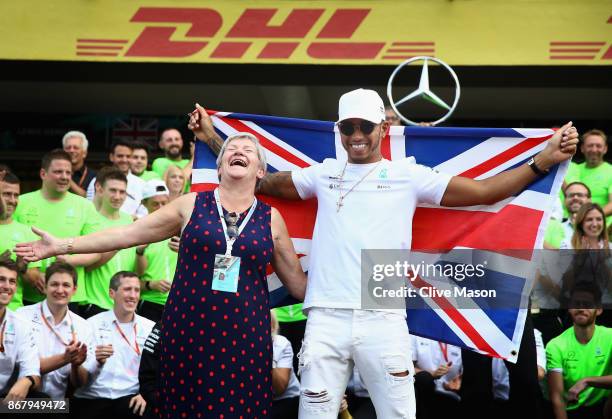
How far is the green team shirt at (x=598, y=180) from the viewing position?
34.4 ft

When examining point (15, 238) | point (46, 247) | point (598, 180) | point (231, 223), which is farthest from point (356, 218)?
point (598, 180)

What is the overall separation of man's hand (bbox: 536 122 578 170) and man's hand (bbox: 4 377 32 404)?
397 centimetres

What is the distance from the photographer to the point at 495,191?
18.7 ft

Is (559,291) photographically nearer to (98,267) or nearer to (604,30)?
(98,267)

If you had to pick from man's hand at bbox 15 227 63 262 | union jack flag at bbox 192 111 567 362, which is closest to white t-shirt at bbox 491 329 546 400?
union jack flag at bbox 192 111 567 362

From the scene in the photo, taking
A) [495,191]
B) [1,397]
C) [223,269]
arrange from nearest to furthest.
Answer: [223,269] → [495,191] → [1,397]

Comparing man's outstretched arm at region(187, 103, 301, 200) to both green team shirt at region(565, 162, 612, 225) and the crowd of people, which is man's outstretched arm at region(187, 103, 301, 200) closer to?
the crowd of people

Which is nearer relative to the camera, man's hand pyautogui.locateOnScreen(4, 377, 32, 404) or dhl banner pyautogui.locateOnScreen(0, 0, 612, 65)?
man's hand pyautogui.locateOnScreen(4, 377, 32, 404)

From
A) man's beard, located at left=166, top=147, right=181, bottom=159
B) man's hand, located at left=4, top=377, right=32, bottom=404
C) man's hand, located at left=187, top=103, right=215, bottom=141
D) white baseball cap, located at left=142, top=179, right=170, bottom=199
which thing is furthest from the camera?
man's beard, located at left=166, top=147, right=181, bottom=159

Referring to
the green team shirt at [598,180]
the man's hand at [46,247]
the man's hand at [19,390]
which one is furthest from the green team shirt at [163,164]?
the man's hand at [46,247]

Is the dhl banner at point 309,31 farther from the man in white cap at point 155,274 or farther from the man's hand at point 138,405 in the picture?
the man's hand at point 138,405

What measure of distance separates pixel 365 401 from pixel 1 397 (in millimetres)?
2664

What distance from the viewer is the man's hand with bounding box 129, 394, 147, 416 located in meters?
7.52

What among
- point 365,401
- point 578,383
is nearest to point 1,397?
point 365,401
